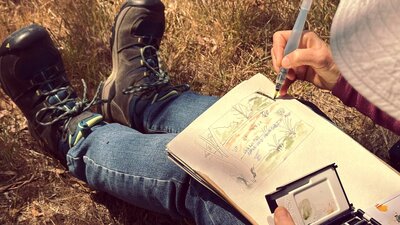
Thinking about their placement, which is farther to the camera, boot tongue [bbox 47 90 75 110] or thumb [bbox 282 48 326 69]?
boot tongue [bbox 47 90 75 110]

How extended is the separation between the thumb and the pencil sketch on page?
124mm

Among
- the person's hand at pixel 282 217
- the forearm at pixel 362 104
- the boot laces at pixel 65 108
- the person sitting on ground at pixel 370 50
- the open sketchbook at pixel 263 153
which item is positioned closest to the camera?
the person sitting on ground at pixel 370 50

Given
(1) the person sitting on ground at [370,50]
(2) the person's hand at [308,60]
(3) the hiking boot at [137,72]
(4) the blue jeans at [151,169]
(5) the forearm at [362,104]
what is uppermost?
(1) the person sitting on ground at [370,50]

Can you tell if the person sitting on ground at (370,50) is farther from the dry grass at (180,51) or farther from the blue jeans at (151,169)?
the dry grass at (180,51)

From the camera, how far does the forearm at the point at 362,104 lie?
1.45 meters

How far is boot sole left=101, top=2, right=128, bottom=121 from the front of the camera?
1.87 meters

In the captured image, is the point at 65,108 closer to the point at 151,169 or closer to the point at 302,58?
the point at 151,169

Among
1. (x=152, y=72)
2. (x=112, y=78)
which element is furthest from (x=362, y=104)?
(x=112, y=78)

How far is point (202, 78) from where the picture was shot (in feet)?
6.84

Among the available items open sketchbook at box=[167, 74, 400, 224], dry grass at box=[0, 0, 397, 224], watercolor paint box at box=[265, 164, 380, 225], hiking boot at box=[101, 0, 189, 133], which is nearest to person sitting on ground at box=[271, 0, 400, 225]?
watercolor paint box at box=[265, 164, 380, 225]

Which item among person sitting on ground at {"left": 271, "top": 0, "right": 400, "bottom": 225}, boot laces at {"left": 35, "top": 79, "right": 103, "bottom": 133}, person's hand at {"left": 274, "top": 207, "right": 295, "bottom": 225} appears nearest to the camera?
person sitting on ground at {"left": 271, "top": 0, "right": 400, "bottom": 225}

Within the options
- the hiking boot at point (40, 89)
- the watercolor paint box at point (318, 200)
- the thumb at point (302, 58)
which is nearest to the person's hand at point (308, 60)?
the thumb at point (302, 58)

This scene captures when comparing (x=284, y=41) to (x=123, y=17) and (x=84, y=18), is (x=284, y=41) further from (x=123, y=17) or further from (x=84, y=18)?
(x=84, y=18)

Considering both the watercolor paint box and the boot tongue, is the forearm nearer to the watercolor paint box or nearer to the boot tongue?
the watercolor paint box
